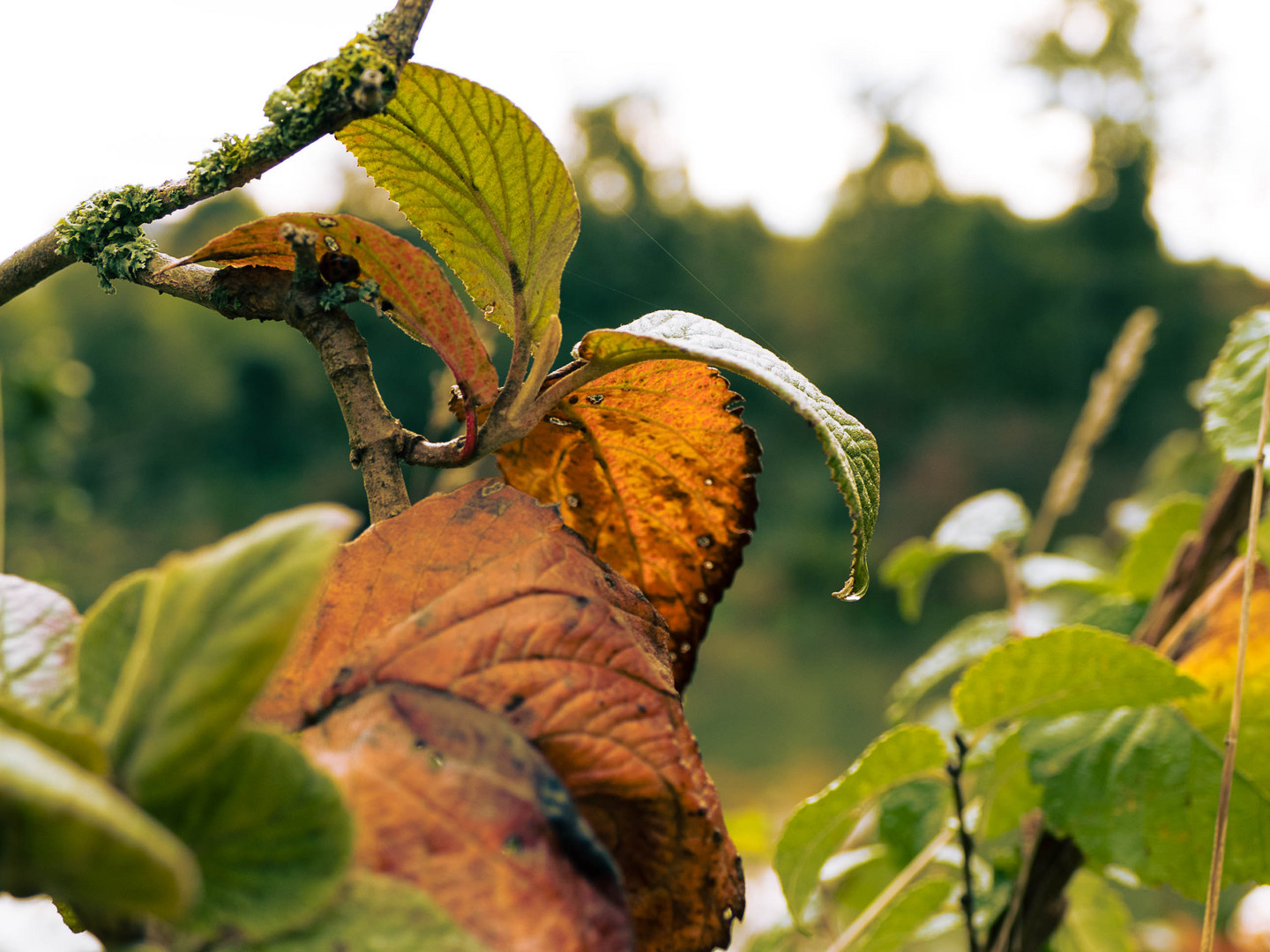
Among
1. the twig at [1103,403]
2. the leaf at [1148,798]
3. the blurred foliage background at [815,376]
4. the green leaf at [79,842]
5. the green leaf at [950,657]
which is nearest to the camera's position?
the green leaf at [79,842]

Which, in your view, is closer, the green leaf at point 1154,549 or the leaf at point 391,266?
the leaf at point 391,266

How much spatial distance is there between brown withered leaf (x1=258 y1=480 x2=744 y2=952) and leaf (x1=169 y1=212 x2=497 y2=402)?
4cm

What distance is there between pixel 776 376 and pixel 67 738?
124 mm

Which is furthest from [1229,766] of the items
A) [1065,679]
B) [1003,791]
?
[1003,791]

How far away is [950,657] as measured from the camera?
460mm

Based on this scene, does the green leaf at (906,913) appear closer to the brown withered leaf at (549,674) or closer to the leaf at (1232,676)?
the leaf at (1232,676)

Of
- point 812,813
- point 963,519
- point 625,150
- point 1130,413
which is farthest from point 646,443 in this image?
point 1130,413

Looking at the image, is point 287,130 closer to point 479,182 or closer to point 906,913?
point 479,182

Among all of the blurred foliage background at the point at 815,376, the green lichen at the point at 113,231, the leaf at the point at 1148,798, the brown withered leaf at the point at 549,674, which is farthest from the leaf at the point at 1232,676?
the blurred foliage background at the point at 815,376

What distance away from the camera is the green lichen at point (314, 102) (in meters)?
0.15

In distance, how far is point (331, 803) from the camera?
0.10 meters

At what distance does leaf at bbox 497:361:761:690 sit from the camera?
196mm

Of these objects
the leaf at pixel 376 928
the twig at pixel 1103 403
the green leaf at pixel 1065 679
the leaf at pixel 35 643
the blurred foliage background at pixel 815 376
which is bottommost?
the leaf at pixel 376 928

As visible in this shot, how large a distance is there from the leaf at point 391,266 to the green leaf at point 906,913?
33 centimetres
